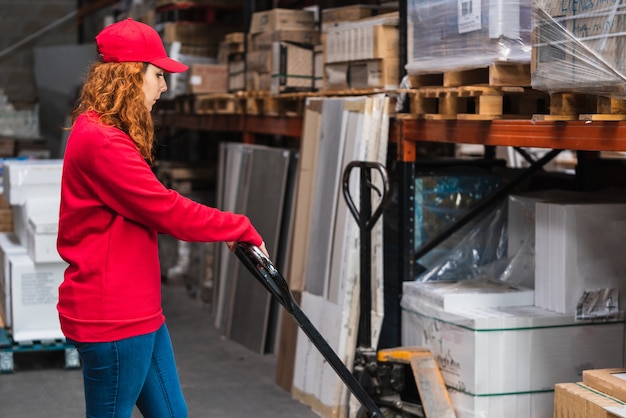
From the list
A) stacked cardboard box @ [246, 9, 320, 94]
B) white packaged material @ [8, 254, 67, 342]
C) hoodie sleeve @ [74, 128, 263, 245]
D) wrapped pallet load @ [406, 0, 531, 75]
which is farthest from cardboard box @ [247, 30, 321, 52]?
hoodie sleeve @ [74, 128, 263, 245]

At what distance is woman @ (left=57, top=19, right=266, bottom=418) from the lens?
11.5 ft

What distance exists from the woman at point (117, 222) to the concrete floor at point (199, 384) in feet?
9.62

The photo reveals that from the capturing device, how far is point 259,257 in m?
3.74

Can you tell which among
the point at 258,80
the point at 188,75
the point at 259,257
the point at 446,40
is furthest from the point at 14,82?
the point at 259,257

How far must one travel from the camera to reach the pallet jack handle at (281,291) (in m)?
3.76

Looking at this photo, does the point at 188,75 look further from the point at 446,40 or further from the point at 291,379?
the point at 446,40

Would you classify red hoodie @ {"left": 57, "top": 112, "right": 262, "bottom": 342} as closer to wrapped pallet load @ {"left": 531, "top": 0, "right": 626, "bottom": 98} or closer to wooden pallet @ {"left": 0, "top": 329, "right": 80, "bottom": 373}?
wrapped pallet load @ {"left": 531, "top": 0, "right": 626, "bottom": 98}

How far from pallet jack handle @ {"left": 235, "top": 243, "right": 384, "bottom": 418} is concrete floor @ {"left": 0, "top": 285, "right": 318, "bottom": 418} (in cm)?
225

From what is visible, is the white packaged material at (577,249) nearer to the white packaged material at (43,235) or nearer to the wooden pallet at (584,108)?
the wooden pallet at (584,108)

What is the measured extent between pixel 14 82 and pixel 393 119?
42.6ft

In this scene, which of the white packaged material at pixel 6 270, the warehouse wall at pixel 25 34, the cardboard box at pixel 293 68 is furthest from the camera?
the warehouse wall at pixel 25 34

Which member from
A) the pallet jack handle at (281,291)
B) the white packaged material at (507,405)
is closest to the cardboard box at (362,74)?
the white packaged material at (507,405)

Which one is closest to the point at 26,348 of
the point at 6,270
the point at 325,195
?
the point at 6,270

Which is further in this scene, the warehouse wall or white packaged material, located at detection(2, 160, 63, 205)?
the warehouse wall
